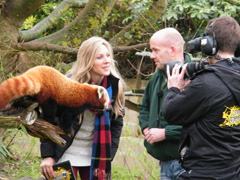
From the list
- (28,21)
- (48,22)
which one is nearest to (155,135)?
(48,22)

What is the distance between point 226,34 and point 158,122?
0.81 m

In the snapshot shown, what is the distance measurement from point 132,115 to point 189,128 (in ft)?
17.4

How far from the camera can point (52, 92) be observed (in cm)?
207

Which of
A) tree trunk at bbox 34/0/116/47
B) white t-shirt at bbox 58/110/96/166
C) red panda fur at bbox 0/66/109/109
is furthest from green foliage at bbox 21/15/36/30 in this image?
red panda fur at bbox 0/66/109/109

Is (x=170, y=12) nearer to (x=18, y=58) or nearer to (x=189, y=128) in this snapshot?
(x=18, y=58)

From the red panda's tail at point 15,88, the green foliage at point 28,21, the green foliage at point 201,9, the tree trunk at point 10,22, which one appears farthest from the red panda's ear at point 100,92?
the green foliage at point 28,21

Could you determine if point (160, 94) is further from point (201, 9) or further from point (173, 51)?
point (201, 9)

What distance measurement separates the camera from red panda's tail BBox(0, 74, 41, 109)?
1.88 meters

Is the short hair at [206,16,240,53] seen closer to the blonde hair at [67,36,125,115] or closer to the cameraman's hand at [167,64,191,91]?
the cameraman's hand at [167,64,191,91]

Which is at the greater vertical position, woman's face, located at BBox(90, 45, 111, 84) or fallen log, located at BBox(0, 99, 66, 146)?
woman's face, located at BBox(90, 45, 111, 84)

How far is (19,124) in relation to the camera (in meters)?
2.04

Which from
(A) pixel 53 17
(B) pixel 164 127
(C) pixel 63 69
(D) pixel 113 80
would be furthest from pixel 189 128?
(A) pixel 53 17

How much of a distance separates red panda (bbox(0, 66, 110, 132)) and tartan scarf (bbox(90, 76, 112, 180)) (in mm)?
322

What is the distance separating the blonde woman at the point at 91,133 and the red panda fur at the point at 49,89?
1.15 ft
